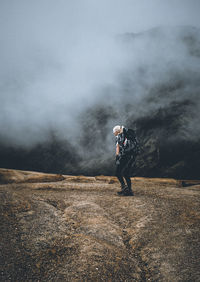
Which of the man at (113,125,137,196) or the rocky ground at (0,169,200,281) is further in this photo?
the man at (113,125,137,196)

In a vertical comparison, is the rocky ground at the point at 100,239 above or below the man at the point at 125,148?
below

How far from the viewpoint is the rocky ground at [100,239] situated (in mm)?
2293

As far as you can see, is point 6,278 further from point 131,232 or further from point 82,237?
point 131,232

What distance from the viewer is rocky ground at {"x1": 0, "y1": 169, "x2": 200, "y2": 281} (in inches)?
90.3

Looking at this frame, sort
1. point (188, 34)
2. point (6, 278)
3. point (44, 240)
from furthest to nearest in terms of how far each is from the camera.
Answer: point (188, 34) → point (44, 240) → point (6, 278)

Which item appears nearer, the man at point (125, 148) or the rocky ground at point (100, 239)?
the rocky ground at point (100, 239)

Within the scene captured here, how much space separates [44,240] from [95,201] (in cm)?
203

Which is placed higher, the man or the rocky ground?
the man

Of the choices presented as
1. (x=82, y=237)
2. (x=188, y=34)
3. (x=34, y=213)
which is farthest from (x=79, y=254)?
(x=188, y=34)

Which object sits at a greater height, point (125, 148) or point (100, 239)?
point (125, 148)

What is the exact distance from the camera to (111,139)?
9602mm

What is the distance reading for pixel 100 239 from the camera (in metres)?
2.96

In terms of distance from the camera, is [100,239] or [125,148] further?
[125,148]

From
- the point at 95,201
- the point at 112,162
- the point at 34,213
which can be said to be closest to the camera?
the point at 34,213
